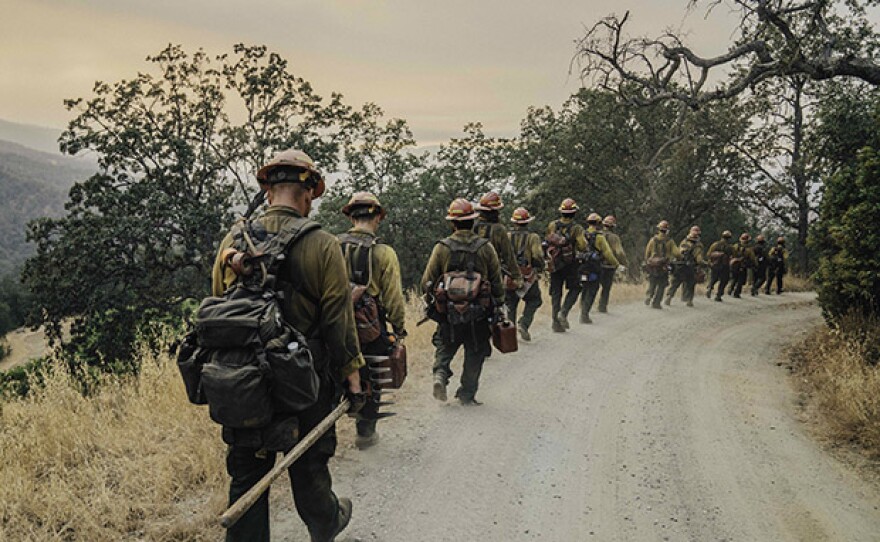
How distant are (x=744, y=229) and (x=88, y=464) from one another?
118 feet

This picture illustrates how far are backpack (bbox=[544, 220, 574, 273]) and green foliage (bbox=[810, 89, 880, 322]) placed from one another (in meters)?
3.93

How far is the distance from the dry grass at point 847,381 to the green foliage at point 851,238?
1.27 ft

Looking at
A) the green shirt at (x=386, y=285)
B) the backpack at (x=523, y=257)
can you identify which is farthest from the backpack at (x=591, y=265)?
the green shirt at (x=386, y=285)

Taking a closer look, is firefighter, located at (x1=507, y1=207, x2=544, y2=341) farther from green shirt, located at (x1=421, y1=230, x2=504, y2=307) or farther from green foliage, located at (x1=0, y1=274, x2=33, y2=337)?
green foliage, located at (x1=0, y1=274, x2=33, y2=337)

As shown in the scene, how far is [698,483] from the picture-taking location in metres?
4.57

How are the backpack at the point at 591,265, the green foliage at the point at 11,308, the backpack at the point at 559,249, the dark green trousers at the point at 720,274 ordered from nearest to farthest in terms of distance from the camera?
the backpack at the point at 559,249 → the backpack at the point at 591,265 → the dark green trousers at the point at 720,274 → the green foliage at the point at 11,308

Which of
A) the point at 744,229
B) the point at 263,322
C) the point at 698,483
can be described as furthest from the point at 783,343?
the point at 744,229

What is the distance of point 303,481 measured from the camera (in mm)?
3141

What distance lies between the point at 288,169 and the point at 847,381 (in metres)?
6.55

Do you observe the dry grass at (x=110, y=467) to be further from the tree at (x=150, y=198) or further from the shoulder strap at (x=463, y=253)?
the tree at (x=150, y=198)

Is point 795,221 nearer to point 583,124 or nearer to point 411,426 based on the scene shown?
point 583,124

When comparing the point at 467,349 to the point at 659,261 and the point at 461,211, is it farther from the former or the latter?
the point at 659,261

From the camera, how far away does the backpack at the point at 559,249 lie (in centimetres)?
1039

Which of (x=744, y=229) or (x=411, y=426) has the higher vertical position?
(x=744, y=229)
